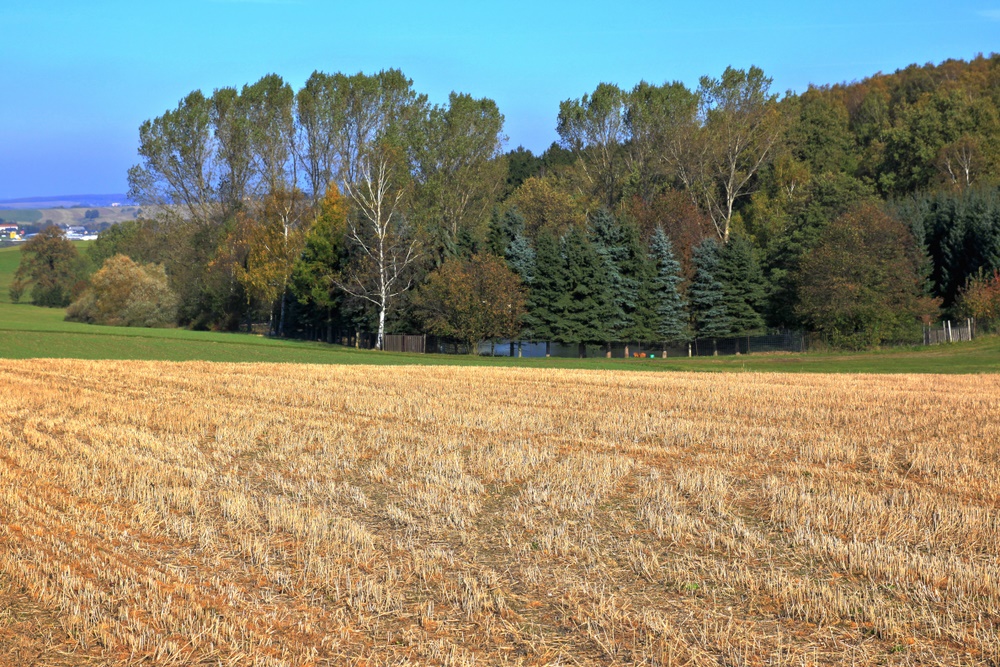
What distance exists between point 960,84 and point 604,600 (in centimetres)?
10880

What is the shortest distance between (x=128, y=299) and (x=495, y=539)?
89.7 m

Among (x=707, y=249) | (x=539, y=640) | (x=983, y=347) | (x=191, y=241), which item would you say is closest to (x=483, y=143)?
(x=707, y=249)

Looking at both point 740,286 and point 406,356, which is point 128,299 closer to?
point 406,356

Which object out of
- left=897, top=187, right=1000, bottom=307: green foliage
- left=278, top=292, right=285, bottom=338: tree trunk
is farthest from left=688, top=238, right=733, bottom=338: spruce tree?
left=278, top=292, right=285, bottom=338: tree trunk

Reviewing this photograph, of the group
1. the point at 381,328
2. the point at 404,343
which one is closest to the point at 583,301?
the point at 404,343

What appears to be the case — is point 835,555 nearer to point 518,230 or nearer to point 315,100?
point 518,230

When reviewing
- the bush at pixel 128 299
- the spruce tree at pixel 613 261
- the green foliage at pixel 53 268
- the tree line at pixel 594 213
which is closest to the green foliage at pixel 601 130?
the tree line at pixel 594 213

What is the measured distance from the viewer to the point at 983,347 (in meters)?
53.1

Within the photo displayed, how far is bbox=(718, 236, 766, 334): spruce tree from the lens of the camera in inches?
2825

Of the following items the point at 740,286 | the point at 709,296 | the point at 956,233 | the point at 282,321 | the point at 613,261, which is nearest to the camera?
the point at 956,233

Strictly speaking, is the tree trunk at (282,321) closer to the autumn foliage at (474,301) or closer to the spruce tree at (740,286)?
the autumn foliage at (474,301)

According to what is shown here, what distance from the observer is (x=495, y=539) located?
10.8 metres

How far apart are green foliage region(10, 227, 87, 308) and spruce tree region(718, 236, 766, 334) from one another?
89.0 m

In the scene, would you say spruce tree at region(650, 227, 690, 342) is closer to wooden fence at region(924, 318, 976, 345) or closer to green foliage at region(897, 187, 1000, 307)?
wooden fence at region(924, 318, 976, 345)
